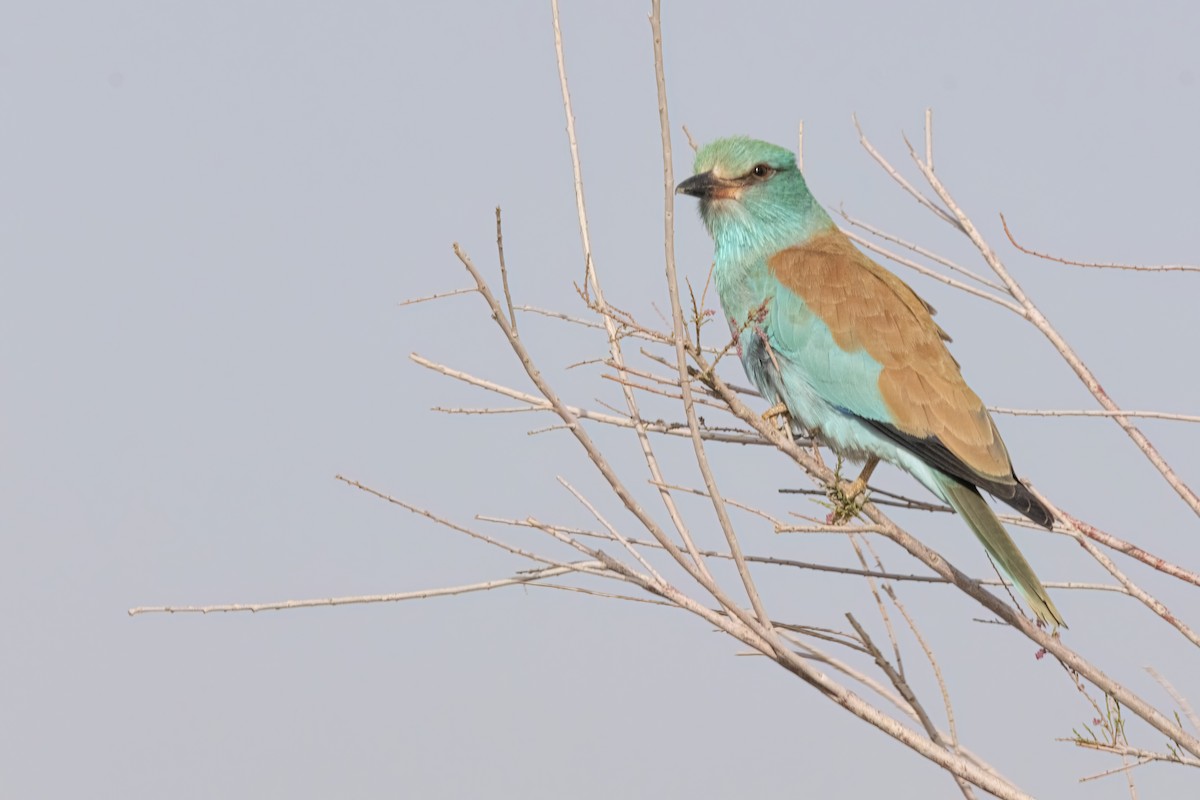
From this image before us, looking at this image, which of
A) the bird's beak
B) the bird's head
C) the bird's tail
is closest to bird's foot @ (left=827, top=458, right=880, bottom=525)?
the bird's tail

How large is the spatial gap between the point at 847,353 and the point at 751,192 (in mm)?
1092

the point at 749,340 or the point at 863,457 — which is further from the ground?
the point at 749,340

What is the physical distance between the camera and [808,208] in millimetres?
5922

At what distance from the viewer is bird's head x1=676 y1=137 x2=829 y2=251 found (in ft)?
18.9

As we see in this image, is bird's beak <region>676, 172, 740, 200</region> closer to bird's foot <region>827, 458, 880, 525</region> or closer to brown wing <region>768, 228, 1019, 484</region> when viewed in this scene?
brown wing <region>768, 228, 1019, 484</region>

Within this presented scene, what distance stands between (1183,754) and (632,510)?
1757 mm

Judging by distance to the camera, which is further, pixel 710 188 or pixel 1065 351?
pixel 710 188

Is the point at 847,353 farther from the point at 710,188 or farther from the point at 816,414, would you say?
the point at 710,188

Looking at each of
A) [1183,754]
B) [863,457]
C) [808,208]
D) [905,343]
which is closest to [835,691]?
[1183,754]

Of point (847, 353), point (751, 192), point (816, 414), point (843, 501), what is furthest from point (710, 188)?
point (843, 501)

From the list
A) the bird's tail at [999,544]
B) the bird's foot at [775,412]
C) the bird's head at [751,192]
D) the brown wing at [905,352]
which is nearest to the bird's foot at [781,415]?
the bird's foot at [775,412]

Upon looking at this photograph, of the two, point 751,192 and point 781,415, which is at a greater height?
point 751,192

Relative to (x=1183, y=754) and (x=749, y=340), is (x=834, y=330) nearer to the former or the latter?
(x=749, y=340)

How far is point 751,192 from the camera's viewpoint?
19.0 feet
